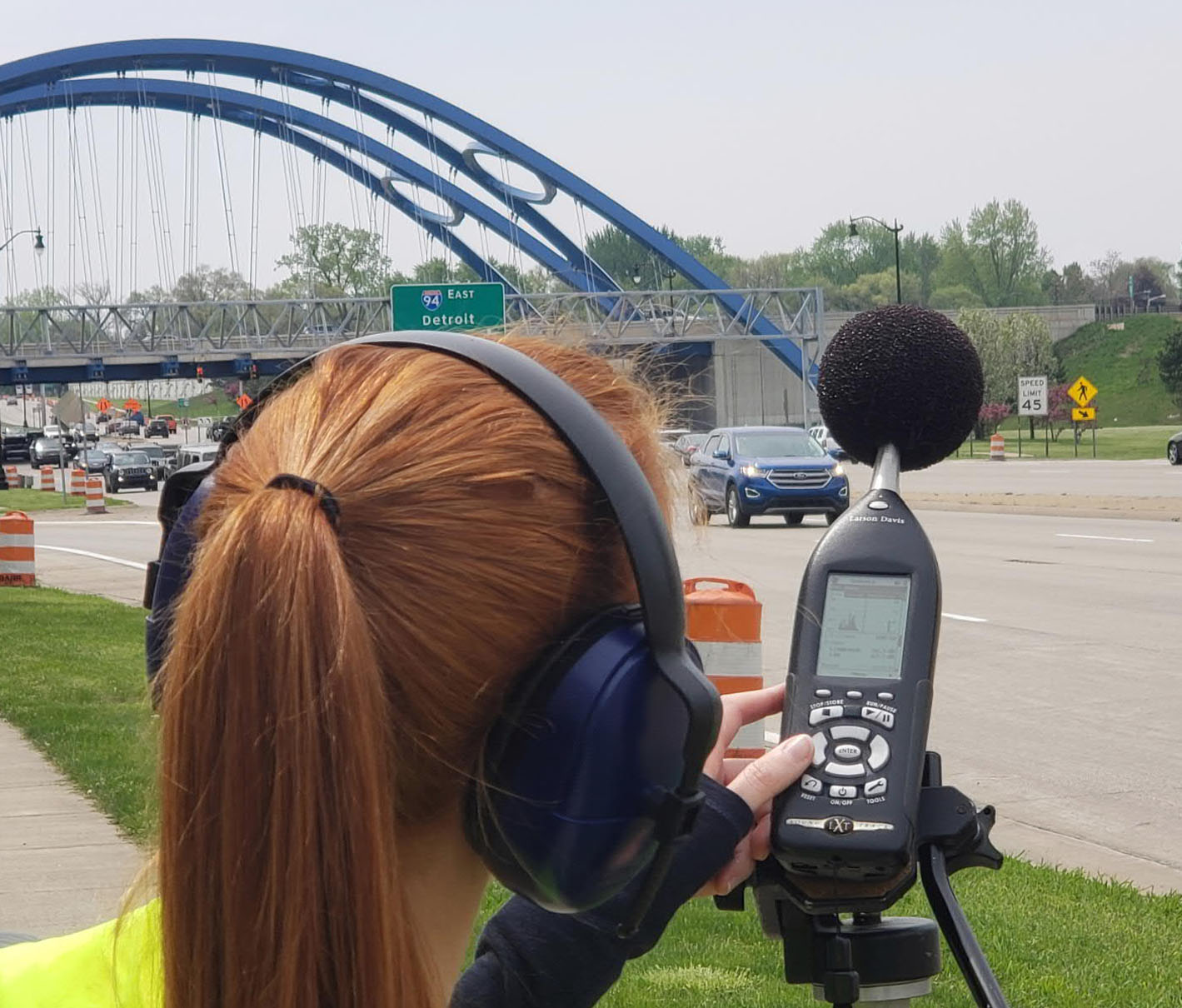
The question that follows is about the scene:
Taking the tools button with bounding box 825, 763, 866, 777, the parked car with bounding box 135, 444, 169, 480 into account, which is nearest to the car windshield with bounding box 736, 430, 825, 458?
the tools button with bounding box 825, 763, 866, 777

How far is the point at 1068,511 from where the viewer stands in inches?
1022

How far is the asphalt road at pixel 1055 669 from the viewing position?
263 inches

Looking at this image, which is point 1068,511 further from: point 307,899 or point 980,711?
point 307,899

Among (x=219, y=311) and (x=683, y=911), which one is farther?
(x=219, y=311)

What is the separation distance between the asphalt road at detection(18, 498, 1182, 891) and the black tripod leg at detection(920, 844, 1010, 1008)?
16.0 inches

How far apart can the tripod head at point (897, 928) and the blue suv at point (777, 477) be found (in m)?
23.0

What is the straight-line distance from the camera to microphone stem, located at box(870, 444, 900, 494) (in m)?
1.70

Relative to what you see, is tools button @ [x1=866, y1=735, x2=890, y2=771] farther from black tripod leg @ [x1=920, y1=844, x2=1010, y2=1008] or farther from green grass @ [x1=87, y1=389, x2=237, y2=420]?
green grass @ [x1=87, y1=389, x2=237, y2=420]

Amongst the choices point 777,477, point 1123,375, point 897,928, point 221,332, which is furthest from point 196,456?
point 1123,375

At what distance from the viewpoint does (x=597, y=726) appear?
1.27 meters

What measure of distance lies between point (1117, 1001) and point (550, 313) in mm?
3272

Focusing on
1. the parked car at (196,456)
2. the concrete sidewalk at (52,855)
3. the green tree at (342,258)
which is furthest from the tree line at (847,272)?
the concrete sidewalk at (52,855)

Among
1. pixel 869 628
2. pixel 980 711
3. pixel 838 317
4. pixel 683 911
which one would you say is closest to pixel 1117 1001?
pixel 683 911

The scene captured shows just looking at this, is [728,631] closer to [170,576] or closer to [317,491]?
[170,576]
